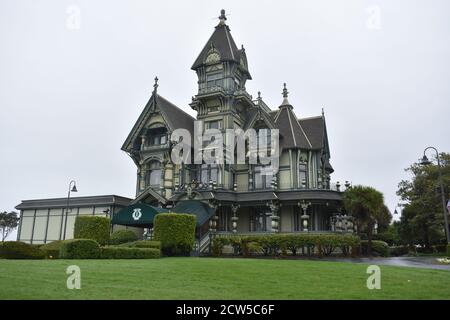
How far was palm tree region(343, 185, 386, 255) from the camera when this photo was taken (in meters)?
30.1

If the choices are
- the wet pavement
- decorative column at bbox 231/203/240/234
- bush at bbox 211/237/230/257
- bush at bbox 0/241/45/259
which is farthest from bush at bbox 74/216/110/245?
the wet pavement

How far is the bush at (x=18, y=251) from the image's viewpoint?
66.4 ft

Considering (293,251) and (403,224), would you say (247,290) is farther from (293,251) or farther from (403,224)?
(403,224)

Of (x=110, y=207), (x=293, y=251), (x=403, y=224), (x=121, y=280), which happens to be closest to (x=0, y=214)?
(x=110, y=207)

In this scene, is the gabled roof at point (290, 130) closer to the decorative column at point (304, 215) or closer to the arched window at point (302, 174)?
the arched window at point (302, 174)

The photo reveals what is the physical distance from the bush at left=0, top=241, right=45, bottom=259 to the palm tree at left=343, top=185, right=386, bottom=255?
72.1 feet

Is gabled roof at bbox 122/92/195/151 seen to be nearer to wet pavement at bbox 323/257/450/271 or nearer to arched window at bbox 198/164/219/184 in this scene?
arched window at bbox 198/164/219/184

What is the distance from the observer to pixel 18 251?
66.8 feet

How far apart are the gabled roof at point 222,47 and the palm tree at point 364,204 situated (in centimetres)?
1853

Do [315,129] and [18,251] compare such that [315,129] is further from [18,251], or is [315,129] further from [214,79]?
[18,251]

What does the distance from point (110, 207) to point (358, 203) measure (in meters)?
24.1

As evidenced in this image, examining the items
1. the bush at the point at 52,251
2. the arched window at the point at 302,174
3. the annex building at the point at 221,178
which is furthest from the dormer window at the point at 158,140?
the bush at the point at 52,251
